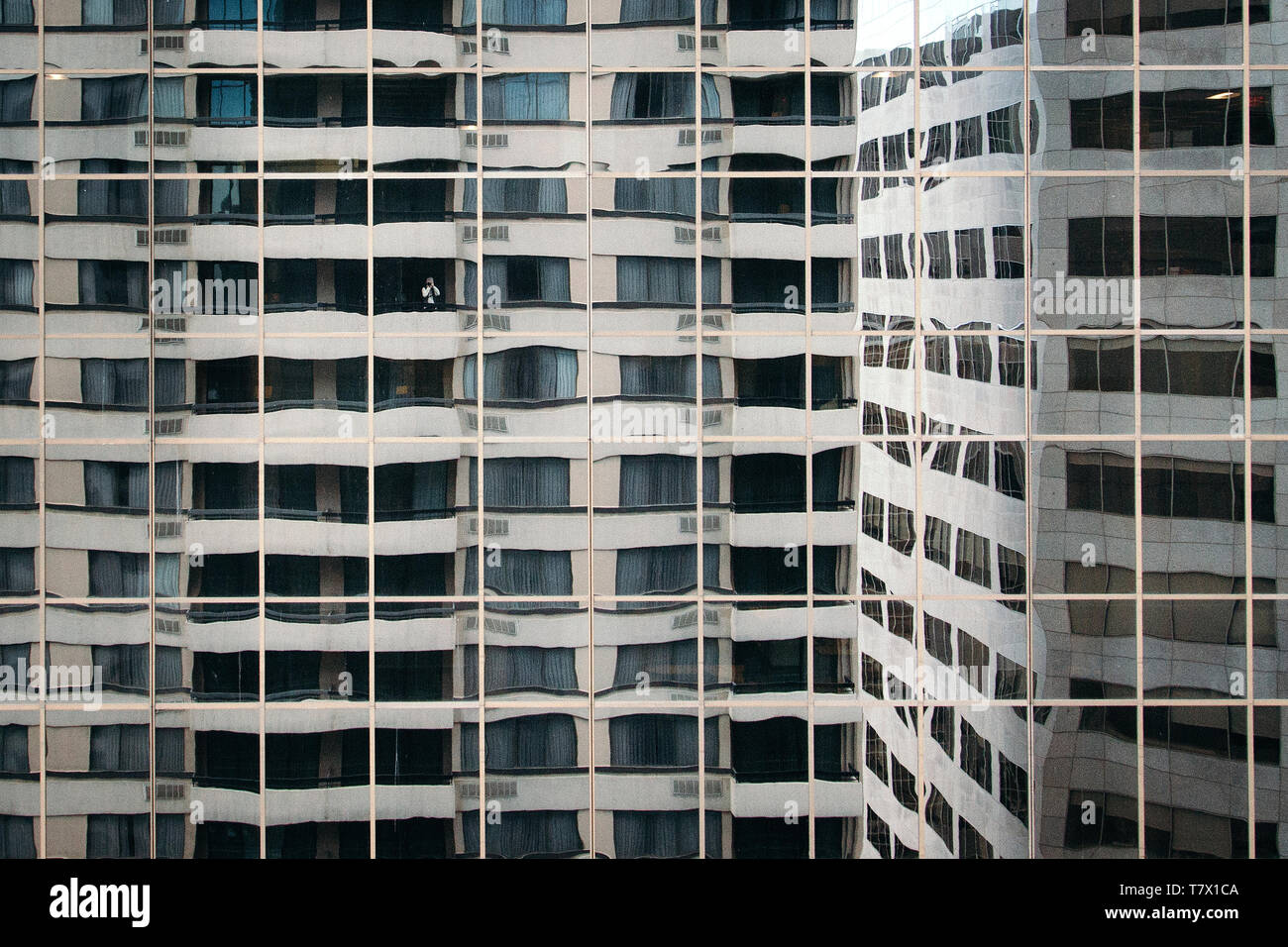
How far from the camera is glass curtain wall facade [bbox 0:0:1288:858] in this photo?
438 centimetres

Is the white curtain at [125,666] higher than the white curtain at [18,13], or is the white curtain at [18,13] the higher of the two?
the white curtain at [18,13]

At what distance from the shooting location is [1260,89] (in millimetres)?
4395

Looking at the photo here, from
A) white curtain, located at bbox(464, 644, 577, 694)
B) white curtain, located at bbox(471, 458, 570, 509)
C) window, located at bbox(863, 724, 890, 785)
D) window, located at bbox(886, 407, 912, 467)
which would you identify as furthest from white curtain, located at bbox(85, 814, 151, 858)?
window, located at bbox(886, 407, 912, 467)

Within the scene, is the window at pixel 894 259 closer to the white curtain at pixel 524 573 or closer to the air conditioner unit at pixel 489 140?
the air conditioner unit at pixel 489 140

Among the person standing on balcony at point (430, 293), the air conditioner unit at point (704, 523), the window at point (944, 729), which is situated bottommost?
the window at point (944, 729)

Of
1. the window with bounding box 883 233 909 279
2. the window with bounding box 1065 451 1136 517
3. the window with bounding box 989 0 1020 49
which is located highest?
the window with bounding box 989 0 1020 49

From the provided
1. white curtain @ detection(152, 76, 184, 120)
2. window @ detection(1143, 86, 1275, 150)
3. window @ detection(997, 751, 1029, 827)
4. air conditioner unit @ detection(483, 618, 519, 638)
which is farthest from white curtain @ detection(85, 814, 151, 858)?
window @ detection(1143, 86, 1275, 150)

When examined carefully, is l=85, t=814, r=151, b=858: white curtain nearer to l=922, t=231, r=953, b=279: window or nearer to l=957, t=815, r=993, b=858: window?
l=957, t=815, r=993, b=858: window

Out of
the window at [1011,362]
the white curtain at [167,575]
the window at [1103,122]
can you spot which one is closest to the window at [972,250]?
the window at [1011,362]

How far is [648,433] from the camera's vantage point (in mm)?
4395

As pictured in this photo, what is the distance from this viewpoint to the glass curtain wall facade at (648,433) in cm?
438

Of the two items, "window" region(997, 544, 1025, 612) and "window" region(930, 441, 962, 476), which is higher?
"window" region(930, 441, 962, 476)

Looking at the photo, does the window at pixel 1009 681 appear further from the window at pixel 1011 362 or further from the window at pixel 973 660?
the window at pixel 1011 362
